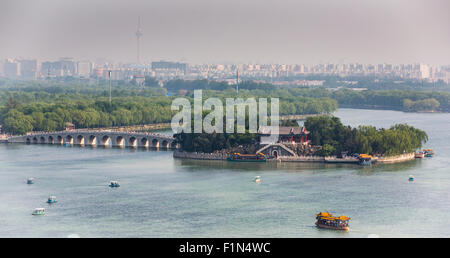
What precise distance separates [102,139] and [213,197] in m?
15.5

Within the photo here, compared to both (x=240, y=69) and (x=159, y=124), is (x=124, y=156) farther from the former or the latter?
(x=240, y=69)

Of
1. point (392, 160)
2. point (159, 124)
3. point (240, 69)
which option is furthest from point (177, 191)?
point (240, 69)

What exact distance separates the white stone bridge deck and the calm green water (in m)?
3.10

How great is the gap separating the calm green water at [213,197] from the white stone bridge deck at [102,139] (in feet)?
10.2

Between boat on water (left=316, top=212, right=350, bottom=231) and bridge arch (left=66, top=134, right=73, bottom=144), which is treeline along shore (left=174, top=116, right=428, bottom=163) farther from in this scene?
boat on water (left=316, top=212, right=350, bottom=231)

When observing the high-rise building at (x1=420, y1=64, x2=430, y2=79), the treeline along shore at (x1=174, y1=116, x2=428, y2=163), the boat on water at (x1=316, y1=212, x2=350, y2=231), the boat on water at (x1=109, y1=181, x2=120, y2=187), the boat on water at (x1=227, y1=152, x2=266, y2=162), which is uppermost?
the high-rise building at (x1=420, y1=64, x2=430, y2=79)

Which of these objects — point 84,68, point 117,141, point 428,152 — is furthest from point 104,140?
point 84,68

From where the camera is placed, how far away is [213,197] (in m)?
22.6

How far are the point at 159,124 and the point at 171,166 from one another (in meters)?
18.8

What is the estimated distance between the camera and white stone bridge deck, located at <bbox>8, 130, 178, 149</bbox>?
115 ft

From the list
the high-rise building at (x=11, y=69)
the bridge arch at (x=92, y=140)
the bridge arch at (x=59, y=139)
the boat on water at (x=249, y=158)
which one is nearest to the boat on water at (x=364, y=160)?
the boat on water at (x=249, y=158)

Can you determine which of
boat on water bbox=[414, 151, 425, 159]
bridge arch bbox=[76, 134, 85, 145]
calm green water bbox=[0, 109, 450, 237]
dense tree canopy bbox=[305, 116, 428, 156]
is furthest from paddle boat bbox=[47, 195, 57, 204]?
bridge arch bbox=[76, 134, 85, 145]

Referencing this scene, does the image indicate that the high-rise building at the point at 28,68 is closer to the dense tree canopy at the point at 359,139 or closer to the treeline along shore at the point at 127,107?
the treeline along shore at the point at 127,107

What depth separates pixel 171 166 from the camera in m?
28.8
